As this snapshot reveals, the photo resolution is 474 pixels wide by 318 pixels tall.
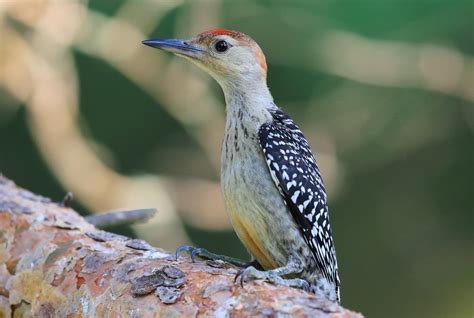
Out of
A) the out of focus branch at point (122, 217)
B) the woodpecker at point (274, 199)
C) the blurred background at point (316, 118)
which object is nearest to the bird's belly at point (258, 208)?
the woodpecker at point (274, 199)

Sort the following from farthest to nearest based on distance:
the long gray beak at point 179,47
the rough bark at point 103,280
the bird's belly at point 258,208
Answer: the long gray beak at point 179,47
the bird's belly at point 258,208
the rough bark at point 103,280

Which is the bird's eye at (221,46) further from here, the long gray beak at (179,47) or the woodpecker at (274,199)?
the woodpecker at (274,199)

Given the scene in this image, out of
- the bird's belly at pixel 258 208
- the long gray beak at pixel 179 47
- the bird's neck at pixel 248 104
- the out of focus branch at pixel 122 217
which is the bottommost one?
the bird's belly at pixel 258 208

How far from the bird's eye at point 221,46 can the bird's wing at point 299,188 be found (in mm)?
406

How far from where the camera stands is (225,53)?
3172mm

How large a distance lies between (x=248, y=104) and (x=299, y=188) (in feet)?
1.44

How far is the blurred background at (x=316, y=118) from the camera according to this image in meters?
5.44

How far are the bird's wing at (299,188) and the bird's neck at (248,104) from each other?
53 millimetres

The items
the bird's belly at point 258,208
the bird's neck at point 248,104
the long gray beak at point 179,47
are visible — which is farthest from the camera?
the long gray beak at point 179,47

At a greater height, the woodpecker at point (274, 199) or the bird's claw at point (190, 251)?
the woodpecker at point (274, 199)

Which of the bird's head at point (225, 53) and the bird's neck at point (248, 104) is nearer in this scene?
the bird's neck at point (248, 104)

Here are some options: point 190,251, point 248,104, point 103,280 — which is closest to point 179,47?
point 248,104

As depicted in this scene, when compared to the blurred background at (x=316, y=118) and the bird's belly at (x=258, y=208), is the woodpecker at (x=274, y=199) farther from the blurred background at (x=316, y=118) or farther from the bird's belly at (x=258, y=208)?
the blurred background at (x=316, y=118)

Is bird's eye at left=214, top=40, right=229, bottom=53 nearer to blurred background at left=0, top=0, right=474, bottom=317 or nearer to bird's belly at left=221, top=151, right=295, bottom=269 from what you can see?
bird's belly at left=221, top=151, right=295, bottom=269
